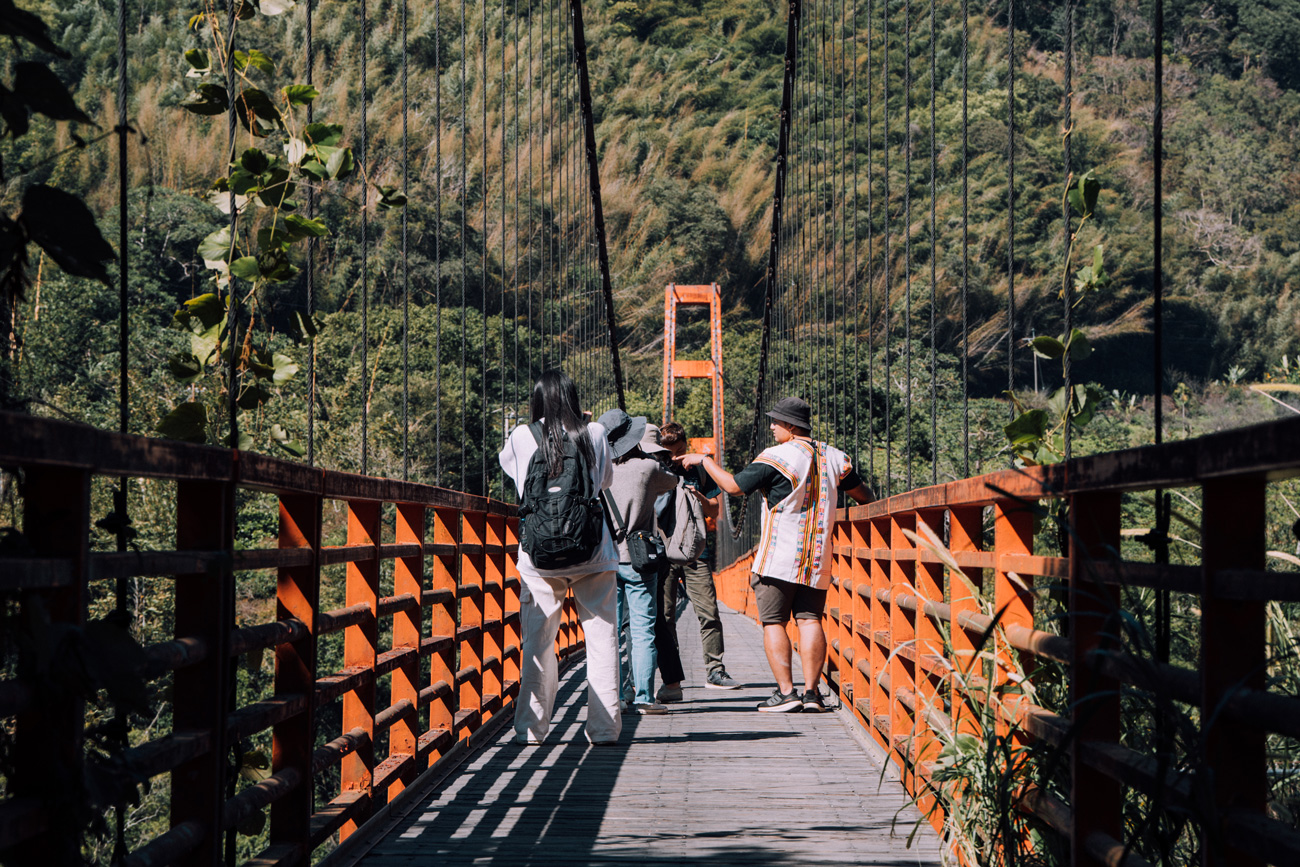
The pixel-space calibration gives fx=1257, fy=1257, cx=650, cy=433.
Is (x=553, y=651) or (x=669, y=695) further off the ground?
(x=553, y=651)

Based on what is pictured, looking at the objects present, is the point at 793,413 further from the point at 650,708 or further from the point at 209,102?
the point at 209,102

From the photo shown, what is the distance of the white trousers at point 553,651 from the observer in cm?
368

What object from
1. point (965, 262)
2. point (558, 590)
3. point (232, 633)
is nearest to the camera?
point (232, 633)

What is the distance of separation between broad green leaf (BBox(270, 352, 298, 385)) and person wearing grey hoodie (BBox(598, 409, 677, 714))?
69.6 inches

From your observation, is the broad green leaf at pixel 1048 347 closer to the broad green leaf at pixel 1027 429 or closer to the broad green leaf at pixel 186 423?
the broad green leaf at pixel 1027 429

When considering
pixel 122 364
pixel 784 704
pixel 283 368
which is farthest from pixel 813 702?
pixel 122 364

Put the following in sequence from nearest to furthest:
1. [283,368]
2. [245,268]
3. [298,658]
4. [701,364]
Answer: [298,658] → [245,268] → [283,368] → [701,364]

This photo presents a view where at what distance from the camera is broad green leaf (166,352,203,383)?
7.36 ft

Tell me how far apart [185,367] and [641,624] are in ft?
8.04

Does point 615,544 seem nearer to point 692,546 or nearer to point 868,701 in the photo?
point 868,701

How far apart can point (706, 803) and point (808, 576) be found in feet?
4.74

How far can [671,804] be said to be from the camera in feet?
9.51

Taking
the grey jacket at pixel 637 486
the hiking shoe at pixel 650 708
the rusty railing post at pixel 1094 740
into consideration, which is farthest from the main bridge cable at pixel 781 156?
the rusty railing post at pixel 1094 740

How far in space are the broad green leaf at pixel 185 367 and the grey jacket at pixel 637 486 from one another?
2.14 m
